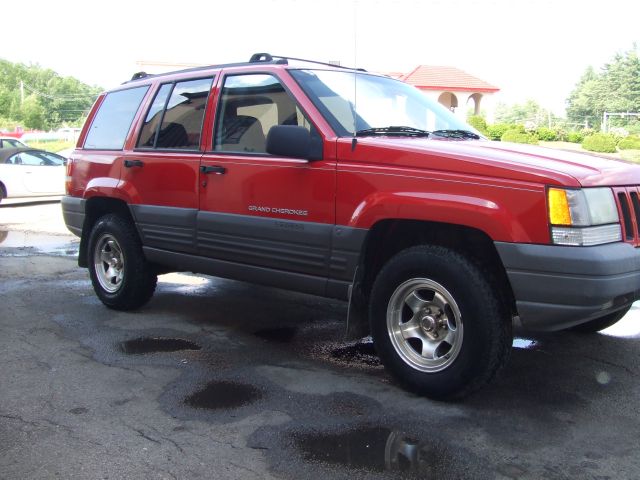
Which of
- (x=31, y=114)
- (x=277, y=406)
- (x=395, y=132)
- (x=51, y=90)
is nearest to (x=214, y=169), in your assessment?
(x=395, y=132)

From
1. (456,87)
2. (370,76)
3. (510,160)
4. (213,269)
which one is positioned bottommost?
(213,269)

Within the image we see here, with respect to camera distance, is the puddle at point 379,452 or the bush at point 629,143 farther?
the bush at point 629,143

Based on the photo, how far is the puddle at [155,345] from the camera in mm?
4750

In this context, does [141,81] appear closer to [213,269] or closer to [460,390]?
[213,269]

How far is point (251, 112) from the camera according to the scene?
475 cm

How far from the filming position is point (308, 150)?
405cm

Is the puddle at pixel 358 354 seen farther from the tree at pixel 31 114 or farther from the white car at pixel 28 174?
the tree at pixel 31 114

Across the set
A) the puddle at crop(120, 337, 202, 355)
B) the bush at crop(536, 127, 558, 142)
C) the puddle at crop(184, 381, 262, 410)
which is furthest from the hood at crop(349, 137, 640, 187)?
the bush at crop(536, 127, 558, 142)

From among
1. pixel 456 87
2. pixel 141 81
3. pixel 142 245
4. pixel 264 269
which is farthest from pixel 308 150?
pixel 456 87

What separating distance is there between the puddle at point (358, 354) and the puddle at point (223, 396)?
86cm

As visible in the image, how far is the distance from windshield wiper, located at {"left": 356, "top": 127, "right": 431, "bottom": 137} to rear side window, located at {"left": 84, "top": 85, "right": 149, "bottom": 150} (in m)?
2.52

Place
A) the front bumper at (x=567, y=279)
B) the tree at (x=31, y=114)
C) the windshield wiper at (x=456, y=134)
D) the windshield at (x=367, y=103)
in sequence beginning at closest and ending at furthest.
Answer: the front bumper at (x=567, y=279) → the windshield at (x=367, y=103) → the windshield wiper at (x=456, y=134) → the tree at (x=31, y=114)

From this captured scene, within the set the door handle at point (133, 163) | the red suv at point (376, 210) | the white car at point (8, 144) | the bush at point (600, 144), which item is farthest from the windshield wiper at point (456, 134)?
the white car at point (8, 144)

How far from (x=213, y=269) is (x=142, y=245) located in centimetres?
98
